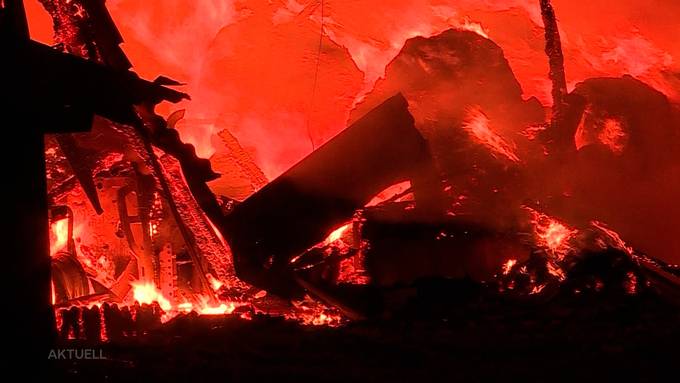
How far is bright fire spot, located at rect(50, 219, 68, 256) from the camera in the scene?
9.13 m

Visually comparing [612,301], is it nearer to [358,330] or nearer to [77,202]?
[358,330]

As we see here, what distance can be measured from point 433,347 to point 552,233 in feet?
13.5

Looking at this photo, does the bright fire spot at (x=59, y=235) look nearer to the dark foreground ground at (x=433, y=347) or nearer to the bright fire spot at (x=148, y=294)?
the bright fire spot at (x=148, y=294)

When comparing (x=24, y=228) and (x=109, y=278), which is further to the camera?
(x=109, y=278)

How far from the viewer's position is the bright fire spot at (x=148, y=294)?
29.6 ft

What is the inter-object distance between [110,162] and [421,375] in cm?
626

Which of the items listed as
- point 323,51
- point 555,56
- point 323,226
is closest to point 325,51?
point 323,51

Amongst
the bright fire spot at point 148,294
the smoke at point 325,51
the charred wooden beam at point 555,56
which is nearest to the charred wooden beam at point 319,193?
the bright fire spot at point 148,294

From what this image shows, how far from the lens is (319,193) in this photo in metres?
8.78

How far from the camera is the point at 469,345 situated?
6.64m

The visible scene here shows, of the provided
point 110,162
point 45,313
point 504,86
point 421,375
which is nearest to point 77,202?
point 110,162

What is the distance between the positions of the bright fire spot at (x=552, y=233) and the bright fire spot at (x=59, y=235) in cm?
760

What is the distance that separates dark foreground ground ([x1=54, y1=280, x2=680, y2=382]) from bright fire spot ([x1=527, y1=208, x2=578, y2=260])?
1.06m

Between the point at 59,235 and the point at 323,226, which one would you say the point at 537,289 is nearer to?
the point at 323,226
